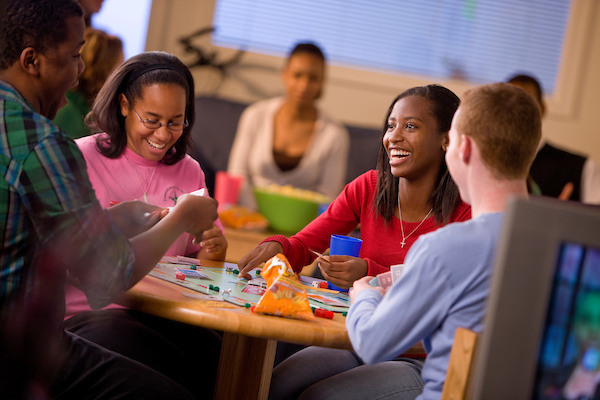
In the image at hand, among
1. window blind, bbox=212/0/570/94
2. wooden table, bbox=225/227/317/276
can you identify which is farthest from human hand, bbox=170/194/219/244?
window blind, bbox=212/0/570/94

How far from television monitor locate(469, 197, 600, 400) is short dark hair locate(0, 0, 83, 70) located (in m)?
0.81

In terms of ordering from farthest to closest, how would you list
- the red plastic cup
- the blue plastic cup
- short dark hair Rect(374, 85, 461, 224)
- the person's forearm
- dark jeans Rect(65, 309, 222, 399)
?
the red plastic cup
short dark hair Rect(374, 85, 461, 224)
the blue plastic cup
dark jeans Rect(65, 309, 222, 399)
the person's forearm

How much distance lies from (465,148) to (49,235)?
699 mm

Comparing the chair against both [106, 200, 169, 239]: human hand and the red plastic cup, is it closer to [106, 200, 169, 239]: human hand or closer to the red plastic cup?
[106, 200, 169, 239]: human hand

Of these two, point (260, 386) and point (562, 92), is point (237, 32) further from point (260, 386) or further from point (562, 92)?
point (260, 386)

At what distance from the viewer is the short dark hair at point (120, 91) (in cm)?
158

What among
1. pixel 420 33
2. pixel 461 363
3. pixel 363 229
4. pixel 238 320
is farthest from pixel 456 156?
pixel 420 33

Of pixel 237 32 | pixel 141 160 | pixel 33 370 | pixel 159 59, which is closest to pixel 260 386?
pixel 33 370

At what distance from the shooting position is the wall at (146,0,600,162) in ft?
12.3

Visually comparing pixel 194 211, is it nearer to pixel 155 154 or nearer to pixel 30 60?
pixel 30 60

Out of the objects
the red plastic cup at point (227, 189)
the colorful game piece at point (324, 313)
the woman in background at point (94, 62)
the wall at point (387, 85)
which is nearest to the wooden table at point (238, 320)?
the colorful game piece at point (324, 313)

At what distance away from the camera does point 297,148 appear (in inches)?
131

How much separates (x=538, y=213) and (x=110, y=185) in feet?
3.92

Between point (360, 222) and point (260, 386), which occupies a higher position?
point (360, 222)
